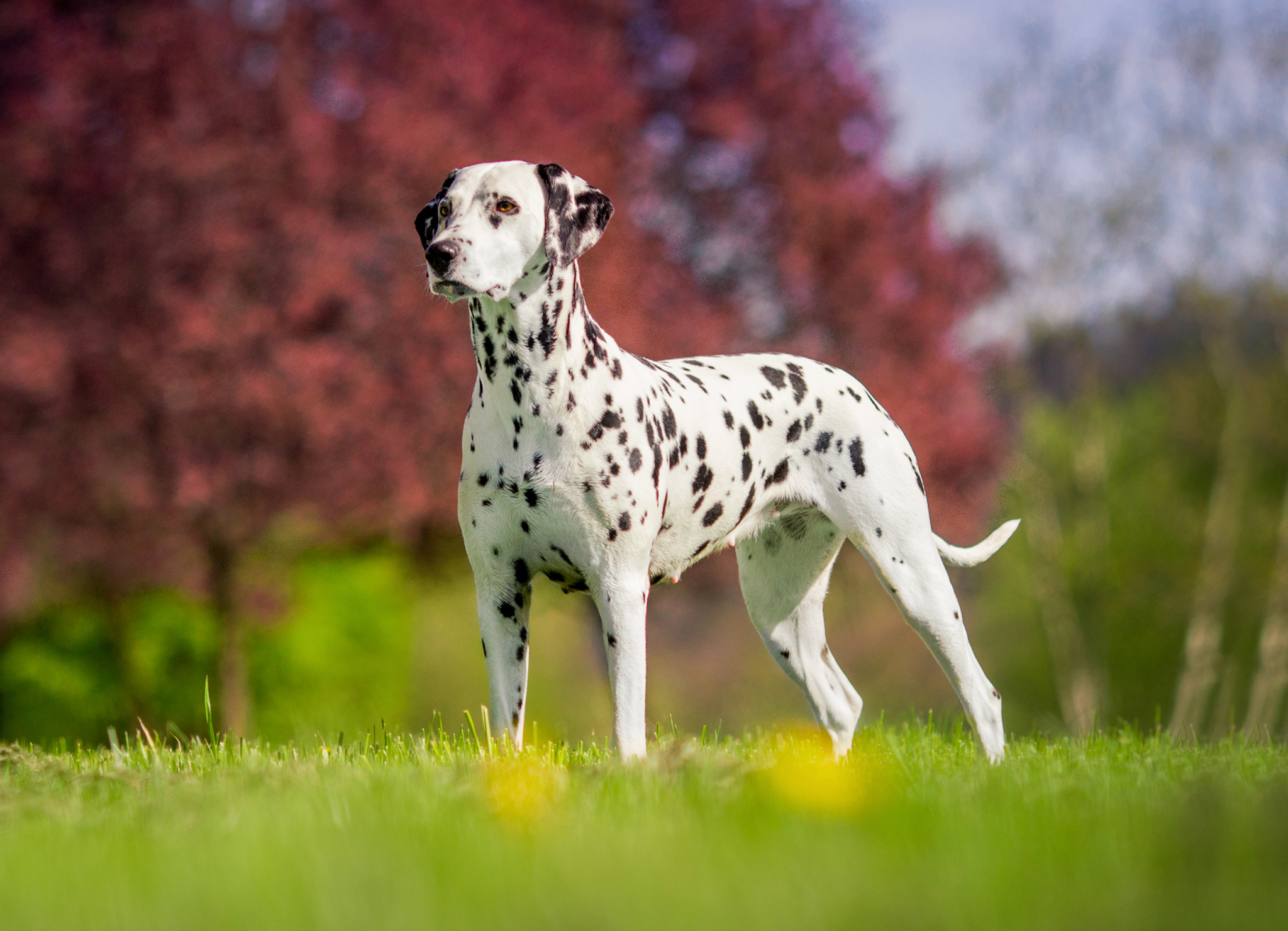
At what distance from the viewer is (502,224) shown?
4039 millimetres

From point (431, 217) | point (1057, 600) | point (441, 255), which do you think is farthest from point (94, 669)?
point (1057, 600)

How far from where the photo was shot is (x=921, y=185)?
14000 mm

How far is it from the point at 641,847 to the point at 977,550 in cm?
333

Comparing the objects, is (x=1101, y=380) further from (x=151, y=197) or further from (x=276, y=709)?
(x=151, y=197)

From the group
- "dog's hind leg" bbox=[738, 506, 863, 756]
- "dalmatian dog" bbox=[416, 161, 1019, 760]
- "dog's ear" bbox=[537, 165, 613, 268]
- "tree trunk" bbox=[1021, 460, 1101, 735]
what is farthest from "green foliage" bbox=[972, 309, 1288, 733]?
"dog's ear" bbox=[537, 165, 613, 268]

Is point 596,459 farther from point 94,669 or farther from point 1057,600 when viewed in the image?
point 1057,600

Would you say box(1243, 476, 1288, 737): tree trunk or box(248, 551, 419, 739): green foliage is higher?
box(248, 551, 419, 739): green foliage

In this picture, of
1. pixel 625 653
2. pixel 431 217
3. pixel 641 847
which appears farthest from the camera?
pixel 431 217

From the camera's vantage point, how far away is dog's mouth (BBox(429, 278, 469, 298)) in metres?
3.88

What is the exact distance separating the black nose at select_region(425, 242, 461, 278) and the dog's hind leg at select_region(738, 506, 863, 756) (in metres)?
2.21

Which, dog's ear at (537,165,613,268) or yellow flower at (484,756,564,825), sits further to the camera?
dog's ear at (537,165,613,268)

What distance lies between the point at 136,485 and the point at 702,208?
23.6ft

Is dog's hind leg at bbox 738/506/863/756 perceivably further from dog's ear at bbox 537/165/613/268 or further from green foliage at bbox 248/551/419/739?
green foliage at bbox 248/551/419/739

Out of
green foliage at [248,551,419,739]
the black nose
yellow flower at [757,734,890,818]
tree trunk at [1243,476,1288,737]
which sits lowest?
tree trunk at [1243,476,1288,737]
